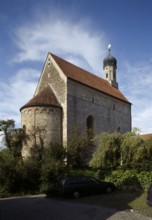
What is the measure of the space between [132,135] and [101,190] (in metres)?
8.94

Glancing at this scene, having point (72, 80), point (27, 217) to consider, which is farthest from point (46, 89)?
point (27, 217)

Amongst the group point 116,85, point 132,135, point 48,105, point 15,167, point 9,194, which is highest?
point 116,85

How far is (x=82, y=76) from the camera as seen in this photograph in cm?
3803

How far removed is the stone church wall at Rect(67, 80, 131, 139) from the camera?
3406cm

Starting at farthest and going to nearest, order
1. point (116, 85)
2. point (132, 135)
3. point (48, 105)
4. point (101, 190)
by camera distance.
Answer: point (116, 85) → point (48, 105) → point (132, 135) → point (101, 190)

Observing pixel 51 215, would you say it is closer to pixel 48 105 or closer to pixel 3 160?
pixel 3 160

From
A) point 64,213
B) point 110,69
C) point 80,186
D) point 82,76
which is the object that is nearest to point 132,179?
point 80,186

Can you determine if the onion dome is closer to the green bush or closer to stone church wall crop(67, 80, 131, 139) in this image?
stone church wall crop(67, 80, 131, 139)

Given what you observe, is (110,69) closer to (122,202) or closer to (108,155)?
(108,155)

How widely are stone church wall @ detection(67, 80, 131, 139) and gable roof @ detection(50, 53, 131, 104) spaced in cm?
63

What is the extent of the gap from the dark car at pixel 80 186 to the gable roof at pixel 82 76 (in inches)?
675

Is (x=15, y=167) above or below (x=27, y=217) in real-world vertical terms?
above

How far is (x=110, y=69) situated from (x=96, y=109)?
13423 millimetres

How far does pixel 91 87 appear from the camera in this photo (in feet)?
121
